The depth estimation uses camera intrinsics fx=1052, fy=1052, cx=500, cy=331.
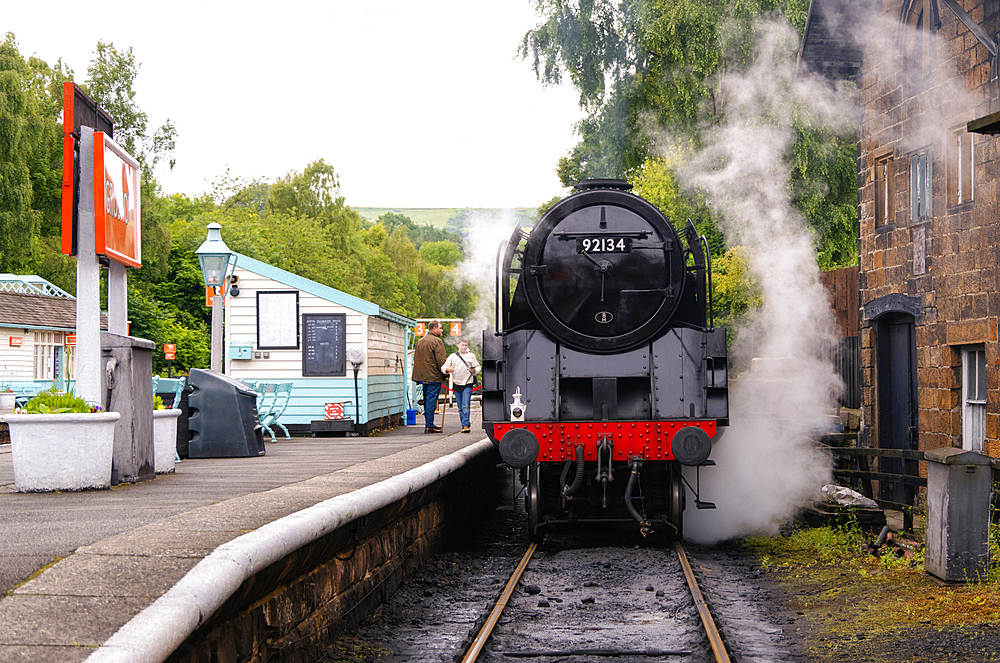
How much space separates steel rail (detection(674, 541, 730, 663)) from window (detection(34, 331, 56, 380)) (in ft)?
87.5

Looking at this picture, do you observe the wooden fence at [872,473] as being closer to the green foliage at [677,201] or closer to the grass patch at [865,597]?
the grass patch at [865,597]

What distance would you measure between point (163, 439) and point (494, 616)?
4.57m

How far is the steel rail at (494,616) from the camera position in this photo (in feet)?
18.3

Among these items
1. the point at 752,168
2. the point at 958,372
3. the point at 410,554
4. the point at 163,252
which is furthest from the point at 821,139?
the point at 163,252

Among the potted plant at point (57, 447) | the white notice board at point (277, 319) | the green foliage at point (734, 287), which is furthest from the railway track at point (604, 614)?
the green foliage at point (734, 287)

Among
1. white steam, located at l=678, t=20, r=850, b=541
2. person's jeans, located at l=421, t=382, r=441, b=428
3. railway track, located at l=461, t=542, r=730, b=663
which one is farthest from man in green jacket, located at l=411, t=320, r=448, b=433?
railway track, located at l=461, t=542, r=730, b=663

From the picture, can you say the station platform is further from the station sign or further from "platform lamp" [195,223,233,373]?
"platform lamp" [195,223,233,373]

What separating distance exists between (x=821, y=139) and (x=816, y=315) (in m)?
4.83

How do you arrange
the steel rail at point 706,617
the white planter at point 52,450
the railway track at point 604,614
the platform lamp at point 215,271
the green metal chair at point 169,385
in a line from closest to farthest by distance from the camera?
the steel rail at point 706,617 < the railway track at point 604,614 < the white planter at point 52,450 < the platform lamp at point 215,271 < the green metal chair at point 169,385

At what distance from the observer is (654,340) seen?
374 inches

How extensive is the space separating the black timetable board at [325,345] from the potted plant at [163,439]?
7336mm

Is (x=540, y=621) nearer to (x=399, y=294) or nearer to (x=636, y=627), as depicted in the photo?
(x=636, y=627)

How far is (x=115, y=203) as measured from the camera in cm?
894

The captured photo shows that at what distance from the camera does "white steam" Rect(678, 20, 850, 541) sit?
35.5 feet
